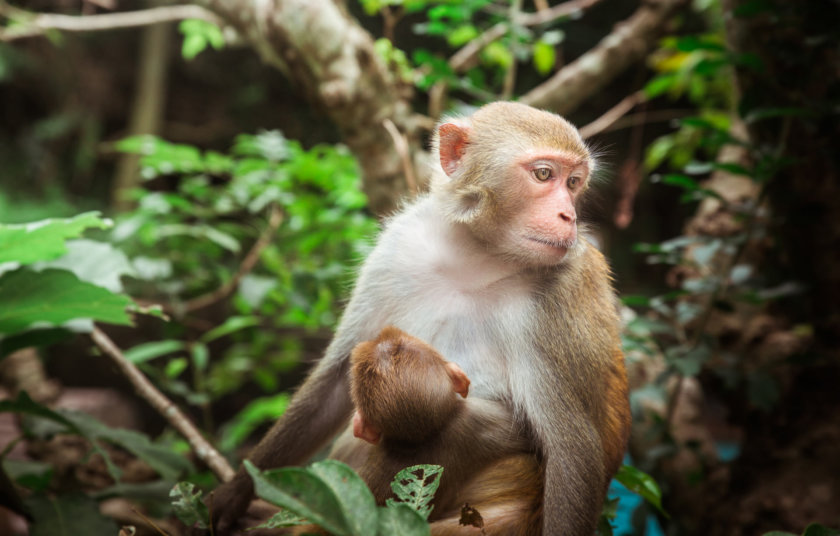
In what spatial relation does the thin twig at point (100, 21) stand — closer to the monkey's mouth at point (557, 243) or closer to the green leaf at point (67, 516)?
the green leaf at point (67, 516)

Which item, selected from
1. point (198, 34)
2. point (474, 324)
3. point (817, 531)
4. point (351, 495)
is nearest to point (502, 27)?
point (198, 34)

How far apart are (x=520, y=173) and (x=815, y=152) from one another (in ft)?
7.70

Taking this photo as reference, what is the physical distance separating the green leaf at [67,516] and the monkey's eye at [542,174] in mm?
2193

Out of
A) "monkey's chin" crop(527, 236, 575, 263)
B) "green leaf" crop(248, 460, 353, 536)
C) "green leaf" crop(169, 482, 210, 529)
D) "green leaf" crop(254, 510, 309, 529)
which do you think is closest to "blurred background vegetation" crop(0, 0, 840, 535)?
"monkey's chin" crop(527, 236, 575, 263)

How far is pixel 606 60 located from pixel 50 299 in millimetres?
3835

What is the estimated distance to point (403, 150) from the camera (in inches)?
146

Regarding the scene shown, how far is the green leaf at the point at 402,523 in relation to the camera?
4.63 feet

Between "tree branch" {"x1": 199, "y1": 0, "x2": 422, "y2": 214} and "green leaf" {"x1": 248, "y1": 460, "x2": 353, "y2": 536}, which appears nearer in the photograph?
"green leaf" {"x1": 248, "y1": 460, "x2": 353, "y2": 536}

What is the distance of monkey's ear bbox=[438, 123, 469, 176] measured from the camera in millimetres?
2502

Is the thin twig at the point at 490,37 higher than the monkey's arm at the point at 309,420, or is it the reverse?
the thin twig at the point at 490,37

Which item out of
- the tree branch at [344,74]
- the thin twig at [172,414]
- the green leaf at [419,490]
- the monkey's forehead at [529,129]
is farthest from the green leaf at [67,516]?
the tree branch at [344,74]

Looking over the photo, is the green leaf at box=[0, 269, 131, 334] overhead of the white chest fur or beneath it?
overhead

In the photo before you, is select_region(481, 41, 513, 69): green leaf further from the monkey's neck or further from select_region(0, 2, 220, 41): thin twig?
the monkey's neck

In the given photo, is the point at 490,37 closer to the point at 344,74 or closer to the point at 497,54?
the point at 497,54
